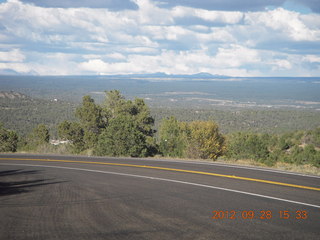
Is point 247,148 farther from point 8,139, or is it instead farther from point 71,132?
point 8,139

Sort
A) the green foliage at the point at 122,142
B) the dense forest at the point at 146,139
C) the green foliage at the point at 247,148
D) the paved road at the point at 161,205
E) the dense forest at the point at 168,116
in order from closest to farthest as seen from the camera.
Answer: the paved road at the point at 161,205 → the green foliage at the point at 122,142 → the dense forest at the point at 146,139 → the green foliage at the point at 247,148 → the dense forest at the point at 168,116

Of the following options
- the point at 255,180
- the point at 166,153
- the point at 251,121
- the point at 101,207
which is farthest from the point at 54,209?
the point at 251,121

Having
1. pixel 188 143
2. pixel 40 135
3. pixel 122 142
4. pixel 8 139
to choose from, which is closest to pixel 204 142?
pixel 188 143

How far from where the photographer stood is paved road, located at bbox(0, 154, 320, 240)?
6.61 m

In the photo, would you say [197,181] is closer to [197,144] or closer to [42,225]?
[42,225]

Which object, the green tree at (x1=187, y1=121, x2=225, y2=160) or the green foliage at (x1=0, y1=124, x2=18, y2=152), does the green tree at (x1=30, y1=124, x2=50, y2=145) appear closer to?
the green foliage at (x1=0, y1=124, x2=18, y2=152)

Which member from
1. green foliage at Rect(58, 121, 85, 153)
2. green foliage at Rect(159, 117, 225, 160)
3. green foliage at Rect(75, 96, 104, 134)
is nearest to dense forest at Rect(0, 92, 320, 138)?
green foliage at Rect(75, 96, 104, 134)

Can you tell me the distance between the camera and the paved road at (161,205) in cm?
661

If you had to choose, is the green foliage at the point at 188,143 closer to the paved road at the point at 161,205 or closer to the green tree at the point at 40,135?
the paved road at the point at 161,205

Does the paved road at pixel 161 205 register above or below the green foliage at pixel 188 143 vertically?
above
